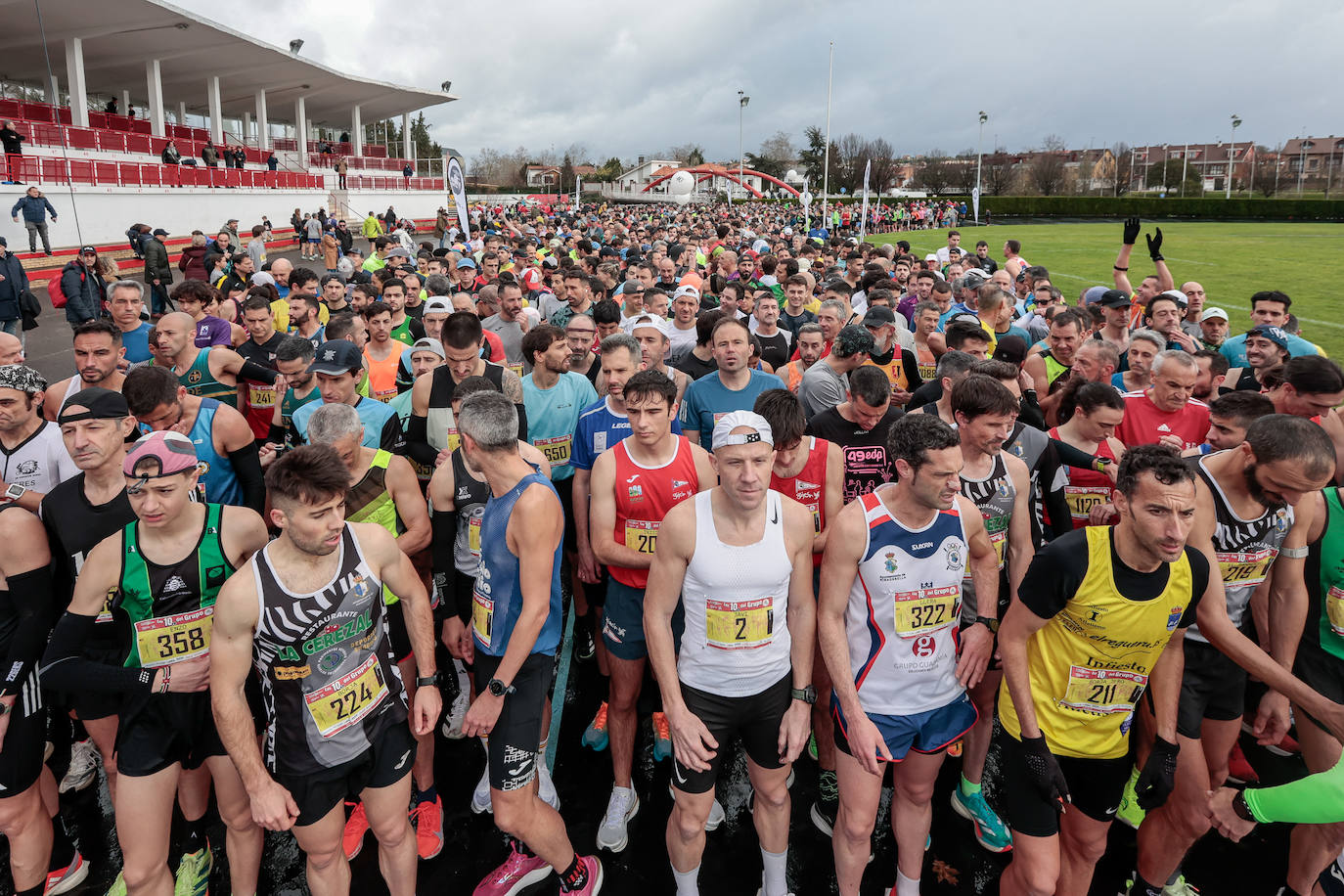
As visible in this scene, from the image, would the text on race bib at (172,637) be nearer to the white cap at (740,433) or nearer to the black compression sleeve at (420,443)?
the black compression sleeve at (420,443)

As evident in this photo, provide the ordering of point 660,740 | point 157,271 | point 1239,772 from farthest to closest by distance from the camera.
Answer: point 157,271, point 660,740, point 1239,772

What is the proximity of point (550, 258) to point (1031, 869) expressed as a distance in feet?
46.2

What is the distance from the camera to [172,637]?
322cm

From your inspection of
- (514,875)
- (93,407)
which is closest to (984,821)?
(514,875)

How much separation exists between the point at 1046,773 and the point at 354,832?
3463 mm

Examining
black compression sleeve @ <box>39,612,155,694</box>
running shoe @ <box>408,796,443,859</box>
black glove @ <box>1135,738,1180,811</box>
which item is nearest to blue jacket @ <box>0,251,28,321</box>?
black compression sleeve @ <box>39,612,155,694</box>

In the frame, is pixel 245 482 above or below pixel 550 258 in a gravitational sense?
below

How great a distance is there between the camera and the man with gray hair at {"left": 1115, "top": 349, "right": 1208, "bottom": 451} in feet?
15.9

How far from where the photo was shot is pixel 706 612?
10.8ft

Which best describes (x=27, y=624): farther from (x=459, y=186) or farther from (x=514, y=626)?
(x=459, y=186)

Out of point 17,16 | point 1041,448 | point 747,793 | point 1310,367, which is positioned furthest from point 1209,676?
point 17,16

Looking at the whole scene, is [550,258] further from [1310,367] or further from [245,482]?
[1310,367]

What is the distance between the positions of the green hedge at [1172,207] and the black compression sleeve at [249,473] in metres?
66.0

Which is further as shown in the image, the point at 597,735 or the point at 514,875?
the point at 597,735
